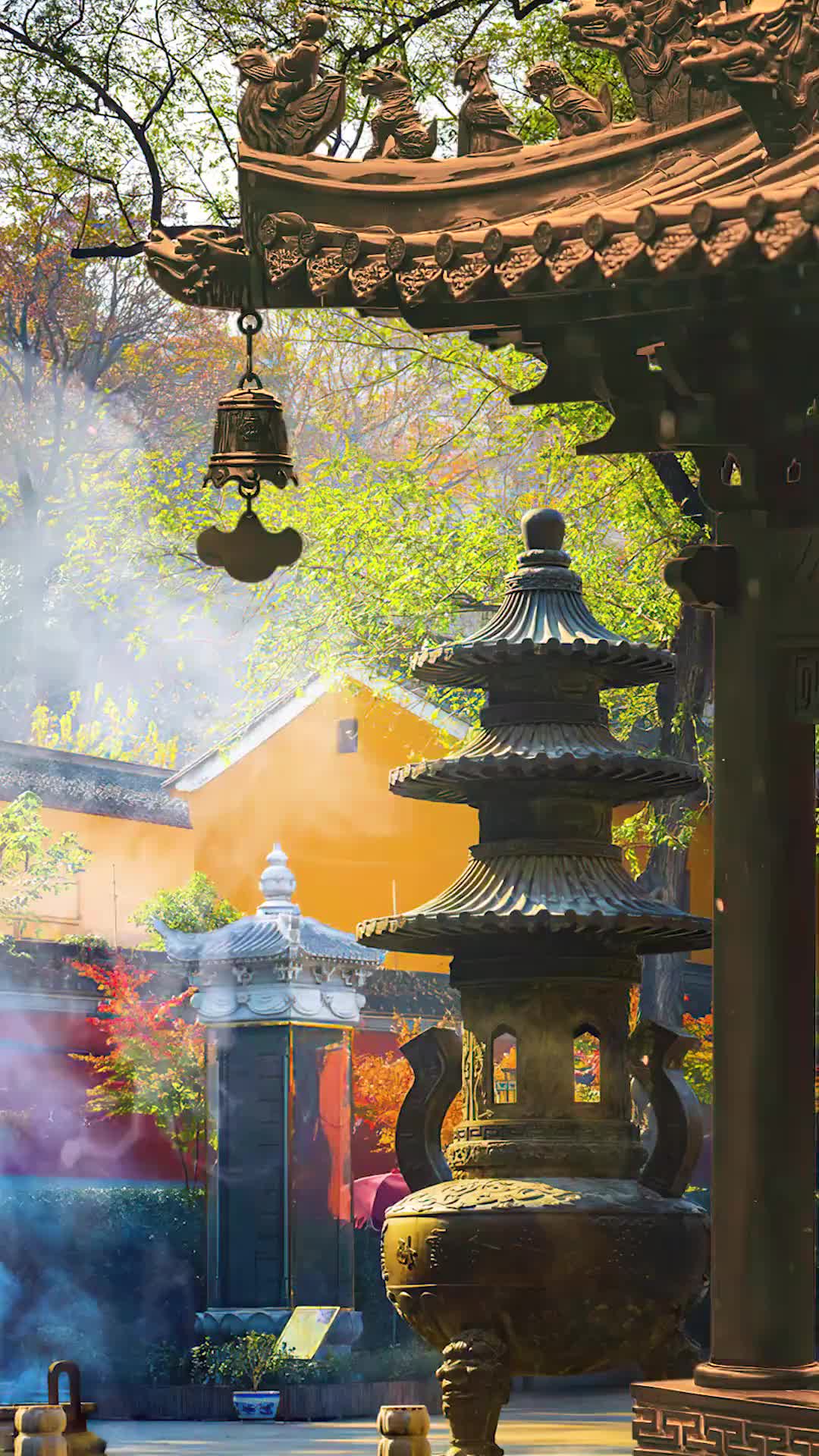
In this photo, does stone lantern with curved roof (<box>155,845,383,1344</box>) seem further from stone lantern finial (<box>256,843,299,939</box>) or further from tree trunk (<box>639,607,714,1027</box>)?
tree trunk (<box>639,607,714,1027</box>)

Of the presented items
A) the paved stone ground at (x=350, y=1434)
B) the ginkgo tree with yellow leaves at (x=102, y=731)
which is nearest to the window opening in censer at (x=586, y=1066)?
the paved stone ground at (x=350, y=1434)

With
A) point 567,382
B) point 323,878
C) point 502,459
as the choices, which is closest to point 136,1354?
point 323,878

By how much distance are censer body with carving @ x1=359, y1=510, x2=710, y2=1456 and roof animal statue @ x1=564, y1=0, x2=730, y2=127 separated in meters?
3.59

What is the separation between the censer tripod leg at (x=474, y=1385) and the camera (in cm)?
802

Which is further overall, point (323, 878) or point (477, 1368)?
point (323, 878)

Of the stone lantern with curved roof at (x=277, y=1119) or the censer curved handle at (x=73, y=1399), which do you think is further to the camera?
the stone lantern with curved roof at (x=277, y=1119)

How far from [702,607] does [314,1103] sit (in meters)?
11.3

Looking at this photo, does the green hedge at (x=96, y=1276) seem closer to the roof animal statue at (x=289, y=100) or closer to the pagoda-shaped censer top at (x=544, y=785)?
the pagoda-shaped censer top at (x=544, y=785)

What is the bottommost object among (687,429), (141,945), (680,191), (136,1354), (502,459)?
(136,1354)

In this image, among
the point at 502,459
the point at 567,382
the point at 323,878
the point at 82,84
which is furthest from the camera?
the point at 502,459

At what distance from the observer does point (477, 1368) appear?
802 centimetres

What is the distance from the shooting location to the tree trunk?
1432cm

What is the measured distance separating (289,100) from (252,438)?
3.36ft

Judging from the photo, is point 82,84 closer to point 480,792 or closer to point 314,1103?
point 314,1103
